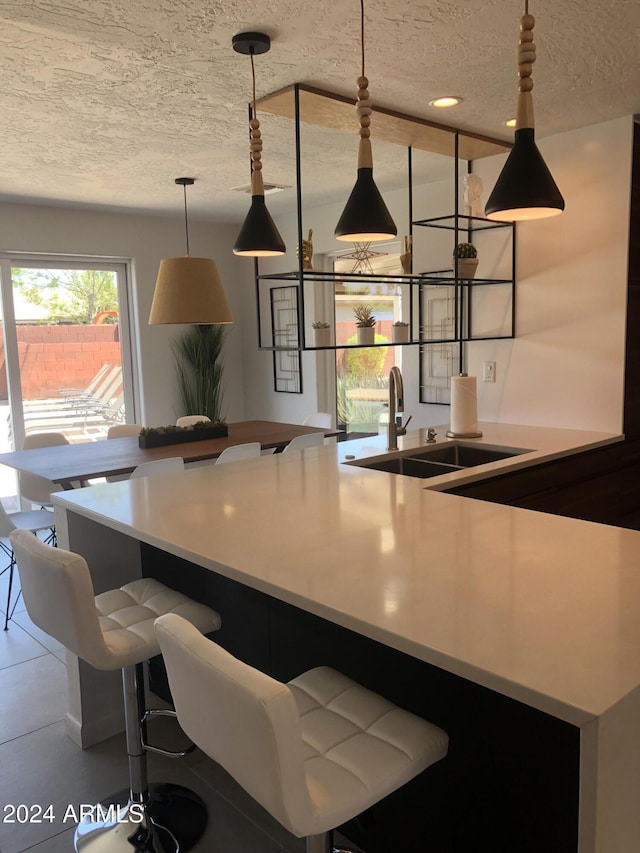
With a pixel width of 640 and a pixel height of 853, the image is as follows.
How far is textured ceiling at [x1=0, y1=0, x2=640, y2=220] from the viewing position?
6.85ft

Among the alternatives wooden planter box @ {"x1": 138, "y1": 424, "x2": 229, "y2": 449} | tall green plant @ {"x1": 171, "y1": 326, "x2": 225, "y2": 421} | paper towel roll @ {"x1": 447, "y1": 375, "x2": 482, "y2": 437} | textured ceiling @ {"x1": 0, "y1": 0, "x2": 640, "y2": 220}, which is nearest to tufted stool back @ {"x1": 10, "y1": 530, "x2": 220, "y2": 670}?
textured ceiling @ {"x1": 0, "y1": 0, "x2": 640, "y2": 220}

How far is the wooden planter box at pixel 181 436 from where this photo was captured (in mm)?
4211

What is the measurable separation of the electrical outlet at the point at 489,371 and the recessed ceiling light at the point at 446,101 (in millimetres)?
1472

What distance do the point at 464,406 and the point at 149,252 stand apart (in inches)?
147

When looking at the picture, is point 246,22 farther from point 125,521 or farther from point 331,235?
point 331,235

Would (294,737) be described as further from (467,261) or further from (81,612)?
(467,261)

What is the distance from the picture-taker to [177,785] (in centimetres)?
214

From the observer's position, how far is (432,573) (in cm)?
153

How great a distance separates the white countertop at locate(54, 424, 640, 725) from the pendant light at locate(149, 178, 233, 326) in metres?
1.63

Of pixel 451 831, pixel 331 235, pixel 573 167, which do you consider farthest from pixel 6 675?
pixel 331 235

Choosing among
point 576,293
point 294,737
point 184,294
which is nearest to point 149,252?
point 184,294

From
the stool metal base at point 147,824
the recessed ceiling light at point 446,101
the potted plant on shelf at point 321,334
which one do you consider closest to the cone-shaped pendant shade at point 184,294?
the potted plant on shelf at point 321,334

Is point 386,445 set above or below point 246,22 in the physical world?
below

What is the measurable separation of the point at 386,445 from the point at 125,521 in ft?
5.13
